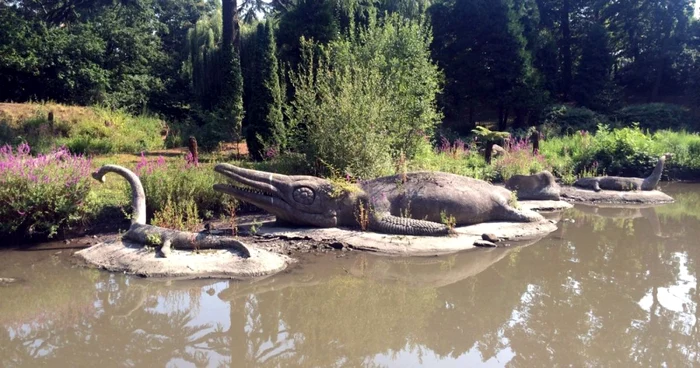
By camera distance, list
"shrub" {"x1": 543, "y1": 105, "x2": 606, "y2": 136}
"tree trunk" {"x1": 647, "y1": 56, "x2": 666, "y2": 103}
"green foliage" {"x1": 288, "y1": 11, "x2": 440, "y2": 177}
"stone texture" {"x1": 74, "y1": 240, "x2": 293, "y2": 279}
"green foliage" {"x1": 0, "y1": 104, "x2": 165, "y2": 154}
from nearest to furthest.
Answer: "stone texture" {"x1": 74, "y1": 240, "x2": 293, "y2": 279} < "green foliage" {"x1": 288, "y1": 11, "x2": 440, "y2": 177} < "green foliage" {"x1": 0, "y1": 104, "x2": 165, "y2": 154} < "shrub" {"x1": 543, "y1": 105, "x2": 606, "y2": 136} < "tree trunk" {"x1": 647, "y1": 56, "x2": 666, "y2": 103}

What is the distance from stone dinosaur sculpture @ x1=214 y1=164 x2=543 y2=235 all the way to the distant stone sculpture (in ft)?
7.38

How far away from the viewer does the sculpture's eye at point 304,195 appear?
8.28 metres

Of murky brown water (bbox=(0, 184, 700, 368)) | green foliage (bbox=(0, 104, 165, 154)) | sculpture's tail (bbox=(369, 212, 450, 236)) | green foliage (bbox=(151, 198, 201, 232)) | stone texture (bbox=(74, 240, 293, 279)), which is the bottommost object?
murky brown water (bbox=(0, 184, 700, 368))

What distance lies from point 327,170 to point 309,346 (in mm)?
5639

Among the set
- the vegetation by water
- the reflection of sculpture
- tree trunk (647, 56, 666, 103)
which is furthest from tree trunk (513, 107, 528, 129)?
the reflection of sculpture

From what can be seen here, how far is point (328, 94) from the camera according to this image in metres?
10.1

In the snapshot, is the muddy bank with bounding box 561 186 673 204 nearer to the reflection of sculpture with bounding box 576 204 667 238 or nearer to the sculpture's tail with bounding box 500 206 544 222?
the reflection of sculpture with bounding box 576 204 667 238

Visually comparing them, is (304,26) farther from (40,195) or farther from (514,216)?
(40,195)

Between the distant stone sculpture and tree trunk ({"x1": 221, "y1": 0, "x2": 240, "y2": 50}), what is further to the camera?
tree trunk ({"x1": 221, "y1": 0, "x2": 240, "y2": 50})

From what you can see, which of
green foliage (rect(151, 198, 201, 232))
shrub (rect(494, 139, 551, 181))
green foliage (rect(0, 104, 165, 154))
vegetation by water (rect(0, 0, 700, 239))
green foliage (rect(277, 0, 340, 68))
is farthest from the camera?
green foliage (rect(277, 0, 340, 68))

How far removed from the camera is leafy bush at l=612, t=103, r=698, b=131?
2407 centimetres

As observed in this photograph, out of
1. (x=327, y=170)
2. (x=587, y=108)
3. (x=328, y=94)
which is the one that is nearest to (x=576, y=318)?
(x=327, y=170)

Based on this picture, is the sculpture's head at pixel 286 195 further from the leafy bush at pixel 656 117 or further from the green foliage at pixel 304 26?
the leafy bush at pixel 656 117

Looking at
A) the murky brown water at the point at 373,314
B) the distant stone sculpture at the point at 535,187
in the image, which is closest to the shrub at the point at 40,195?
the murky brown water at the point at 373,314
